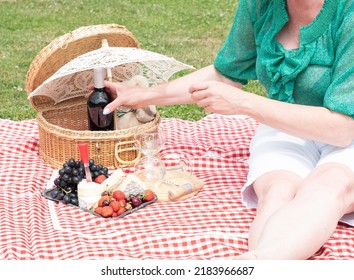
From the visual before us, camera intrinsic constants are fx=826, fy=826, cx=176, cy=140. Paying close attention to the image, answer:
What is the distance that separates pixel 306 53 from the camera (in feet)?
9.72

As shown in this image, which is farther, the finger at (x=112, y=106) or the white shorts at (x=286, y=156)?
the finger at (x=112, y=106)

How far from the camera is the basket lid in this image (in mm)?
3559

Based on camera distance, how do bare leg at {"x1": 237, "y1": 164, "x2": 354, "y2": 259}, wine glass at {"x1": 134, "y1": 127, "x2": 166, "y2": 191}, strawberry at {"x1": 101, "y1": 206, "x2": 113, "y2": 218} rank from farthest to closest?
wine glass at {"x1": 134, "y1": 127, "x2": 166, "y2": 191}, strawberry at {"x1": 101, "y1": 206, "x2": 113, "y2": 218}, bare leg at {"x1": 237, "y1": 164, "x2": 354, "y2": 259}

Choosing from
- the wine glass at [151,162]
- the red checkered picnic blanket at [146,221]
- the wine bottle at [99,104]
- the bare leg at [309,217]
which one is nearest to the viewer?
the bare leg at [309,217]

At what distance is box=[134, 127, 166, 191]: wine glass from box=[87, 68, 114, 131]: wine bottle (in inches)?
8.6

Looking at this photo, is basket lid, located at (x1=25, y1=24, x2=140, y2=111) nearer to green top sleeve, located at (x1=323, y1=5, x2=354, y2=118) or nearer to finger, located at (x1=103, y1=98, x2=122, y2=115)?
finger, located at (x1=103, y1=98, x2=122, y2=115)

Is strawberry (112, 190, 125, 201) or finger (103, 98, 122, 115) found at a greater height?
finger (103, 98, 122, 115)

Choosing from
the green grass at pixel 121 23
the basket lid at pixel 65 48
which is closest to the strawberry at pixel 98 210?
the basket lid at pixel 65 48

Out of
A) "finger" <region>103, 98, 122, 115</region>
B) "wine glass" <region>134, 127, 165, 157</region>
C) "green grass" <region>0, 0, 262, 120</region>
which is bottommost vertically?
"green grass" <region>0, 0, 262, 120</region>

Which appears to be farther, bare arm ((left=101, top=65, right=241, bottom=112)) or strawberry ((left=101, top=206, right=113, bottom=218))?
bare arm ((left=101, top=65, right=241, bottom=112))

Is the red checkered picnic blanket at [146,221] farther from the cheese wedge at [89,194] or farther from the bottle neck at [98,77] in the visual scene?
the bottle neck at [98,77]

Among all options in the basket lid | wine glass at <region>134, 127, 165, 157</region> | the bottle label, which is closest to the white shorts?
wine glass at <region>134, 127, 165, 157</region>

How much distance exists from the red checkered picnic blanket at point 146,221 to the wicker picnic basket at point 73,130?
12 cm

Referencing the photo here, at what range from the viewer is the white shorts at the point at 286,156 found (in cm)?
295
